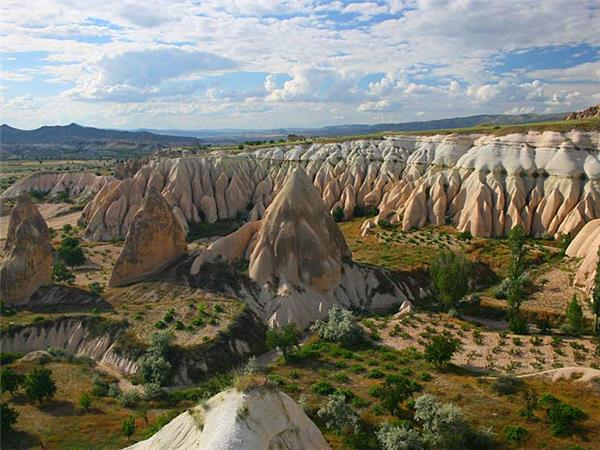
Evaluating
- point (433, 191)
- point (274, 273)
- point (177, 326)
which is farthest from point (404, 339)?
point (433, 191)

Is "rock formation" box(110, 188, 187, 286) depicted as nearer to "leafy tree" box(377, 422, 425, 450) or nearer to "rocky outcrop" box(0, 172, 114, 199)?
"leafy tree" box(377, 422, 425, 450)

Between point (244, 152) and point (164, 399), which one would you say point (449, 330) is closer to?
point (164, 399)

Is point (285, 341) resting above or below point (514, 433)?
above

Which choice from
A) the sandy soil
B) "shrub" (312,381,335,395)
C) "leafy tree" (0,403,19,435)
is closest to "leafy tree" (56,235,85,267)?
"leafy tree" (0,403,19,435)

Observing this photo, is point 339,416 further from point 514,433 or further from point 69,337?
point 69,337

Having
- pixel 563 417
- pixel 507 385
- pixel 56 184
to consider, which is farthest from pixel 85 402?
pixel 56 184

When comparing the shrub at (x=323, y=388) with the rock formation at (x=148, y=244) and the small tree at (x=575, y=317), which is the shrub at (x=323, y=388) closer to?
the small tree at (x=575, y=317)
